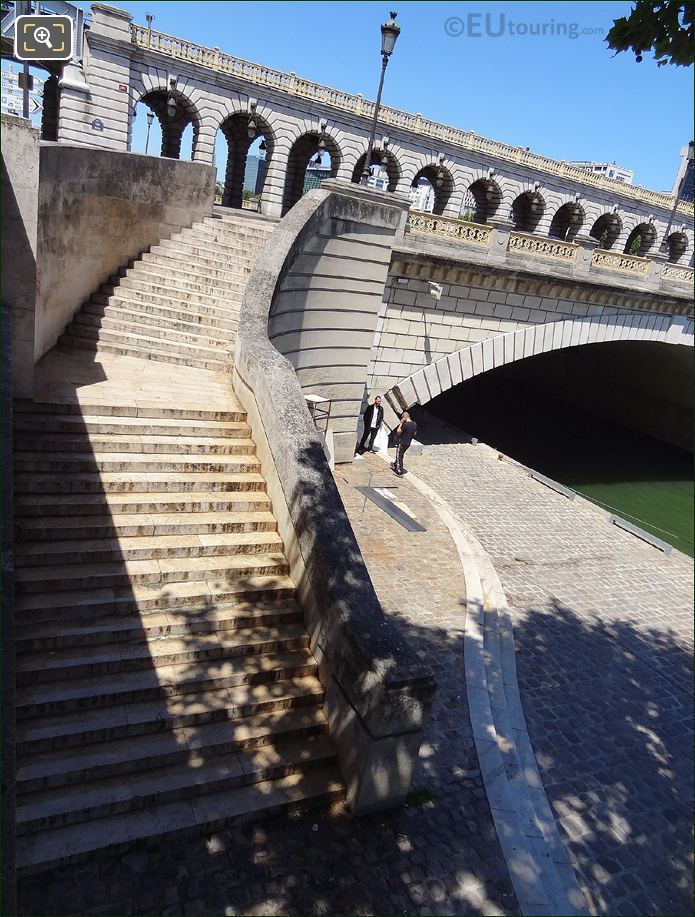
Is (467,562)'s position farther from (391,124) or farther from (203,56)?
(391,124)

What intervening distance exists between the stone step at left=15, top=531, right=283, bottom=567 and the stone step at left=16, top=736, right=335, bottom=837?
73.6 inches

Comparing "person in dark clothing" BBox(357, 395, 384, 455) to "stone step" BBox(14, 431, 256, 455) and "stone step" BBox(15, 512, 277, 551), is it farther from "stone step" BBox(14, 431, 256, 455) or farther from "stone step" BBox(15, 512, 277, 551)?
"stone step" BBox(15, 512, 277, 551)

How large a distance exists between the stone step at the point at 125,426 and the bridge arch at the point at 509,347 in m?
8.44

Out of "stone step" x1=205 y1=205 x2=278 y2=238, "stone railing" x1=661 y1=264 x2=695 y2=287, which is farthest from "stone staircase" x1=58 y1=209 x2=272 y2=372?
"stone railing" x1=661 y1=264 x2=695 y2=287

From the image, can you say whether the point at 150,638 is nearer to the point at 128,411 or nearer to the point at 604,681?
the point at 128,411

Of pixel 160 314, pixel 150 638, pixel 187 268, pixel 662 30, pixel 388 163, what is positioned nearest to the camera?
pixel 662 30

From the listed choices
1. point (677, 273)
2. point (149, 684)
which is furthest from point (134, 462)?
point (677, 273)

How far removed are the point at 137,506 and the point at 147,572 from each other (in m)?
0.75

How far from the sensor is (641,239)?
3619 centimetres

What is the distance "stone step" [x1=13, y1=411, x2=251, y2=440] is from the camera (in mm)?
6285

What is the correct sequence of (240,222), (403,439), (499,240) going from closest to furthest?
(240,222), (403,439), (499,240)

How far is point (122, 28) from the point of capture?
19.3 m

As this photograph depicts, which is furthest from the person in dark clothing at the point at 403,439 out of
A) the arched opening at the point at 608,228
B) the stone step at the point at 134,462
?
the arched opening at the point at 608,228

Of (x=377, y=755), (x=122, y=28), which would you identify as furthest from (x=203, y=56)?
(x=377, y=755)
